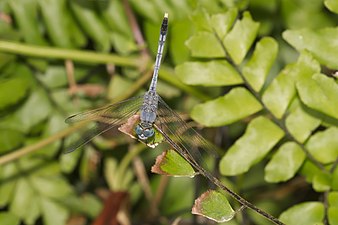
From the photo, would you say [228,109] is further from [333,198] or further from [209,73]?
[333,198]

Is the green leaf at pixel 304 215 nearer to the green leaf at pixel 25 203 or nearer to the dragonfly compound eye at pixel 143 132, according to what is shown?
the dragonfly compound eye at pixel 143 132

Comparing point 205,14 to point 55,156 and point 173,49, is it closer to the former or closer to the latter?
point 173,49

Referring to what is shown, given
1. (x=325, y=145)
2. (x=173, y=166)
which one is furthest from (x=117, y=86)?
(x=173, y=166)

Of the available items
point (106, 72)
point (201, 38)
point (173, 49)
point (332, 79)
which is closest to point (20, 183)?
point (106, 72)

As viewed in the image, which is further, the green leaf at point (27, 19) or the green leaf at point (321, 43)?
the green leaf at point (27, 19)

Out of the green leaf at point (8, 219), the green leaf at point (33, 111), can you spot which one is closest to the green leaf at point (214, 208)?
the green leaf at point (8, 219)

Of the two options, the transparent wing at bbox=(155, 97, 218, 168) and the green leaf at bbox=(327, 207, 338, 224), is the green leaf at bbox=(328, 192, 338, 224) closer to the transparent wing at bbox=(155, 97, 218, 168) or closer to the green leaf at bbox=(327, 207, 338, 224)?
the green leaf at bbox=(327, 207, 338, 224)
